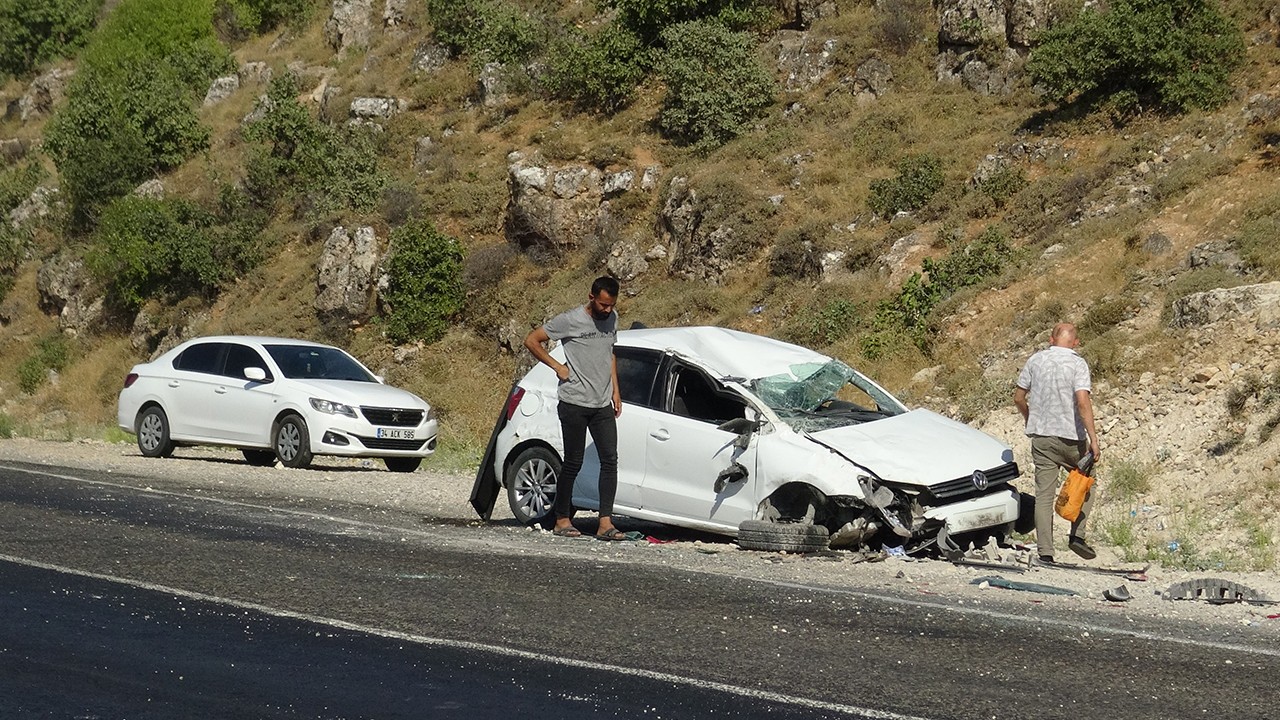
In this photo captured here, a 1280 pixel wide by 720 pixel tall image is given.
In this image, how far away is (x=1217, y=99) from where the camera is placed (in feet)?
82.7

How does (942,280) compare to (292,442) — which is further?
(942,280)

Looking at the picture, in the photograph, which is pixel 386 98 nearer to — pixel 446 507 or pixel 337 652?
pixel 446 507

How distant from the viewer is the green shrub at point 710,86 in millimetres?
33719

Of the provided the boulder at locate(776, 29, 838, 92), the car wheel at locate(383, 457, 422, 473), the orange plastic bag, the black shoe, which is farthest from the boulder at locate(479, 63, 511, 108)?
the orange plastic bag

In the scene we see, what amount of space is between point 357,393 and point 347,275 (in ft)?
57.1

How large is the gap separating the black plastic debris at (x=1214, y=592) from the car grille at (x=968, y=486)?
68.4 inches

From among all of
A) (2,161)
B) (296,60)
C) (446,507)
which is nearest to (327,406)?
(446,507)

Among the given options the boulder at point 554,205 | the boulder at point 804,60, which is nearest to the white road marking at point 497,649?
the boulder at point 554,205

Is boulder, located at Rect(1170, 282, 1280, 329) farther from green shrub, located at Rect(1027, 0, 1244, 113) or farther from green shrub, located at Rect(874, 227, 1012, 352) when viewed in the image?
green shrub, located at Rect(1027, 0, 1244, 113)

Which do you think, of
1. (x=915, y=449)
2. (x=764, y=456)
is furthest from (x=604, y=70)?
(x=915, y=449)

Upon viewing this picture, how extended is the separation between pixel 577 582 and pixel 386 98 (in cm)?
3663

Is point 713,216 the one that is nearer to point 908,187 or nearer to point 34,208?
point 908,187

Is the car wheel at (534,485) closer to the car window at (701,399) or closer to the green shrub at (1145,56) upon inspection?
the car window at (701,399)

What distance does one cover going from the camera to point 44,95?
2694 inches
